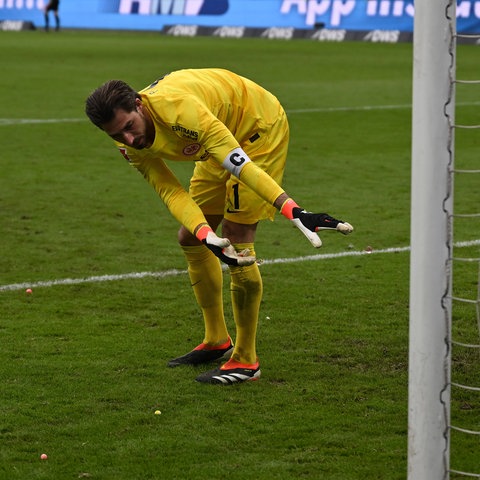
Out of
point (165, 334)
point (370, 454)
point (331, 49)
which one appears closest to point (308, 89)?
point (331, 49)

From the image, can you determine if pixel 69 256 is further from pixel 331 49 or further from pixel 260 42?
pixel 260 42

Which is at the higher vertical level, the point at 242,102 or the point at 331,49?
the point at 242,102

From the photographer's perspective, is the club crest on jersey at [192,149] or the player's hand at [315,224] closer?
the player's hand at [315,224]

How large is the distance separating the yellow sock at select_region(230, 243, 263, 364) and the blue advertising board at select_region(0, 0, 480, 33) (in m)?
23.9

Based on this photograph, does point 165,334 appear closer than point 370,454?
No

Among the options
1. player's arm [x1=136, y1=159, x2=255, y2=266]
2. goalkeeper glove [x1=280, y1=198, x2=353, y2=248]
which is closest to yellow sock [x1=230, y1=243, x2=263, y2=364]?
player's arm [x1=136, y1=159, x2=255, y2=266]

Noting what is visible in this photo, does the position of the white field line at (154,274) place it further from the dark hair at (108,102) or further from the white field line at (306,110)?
the white field line at (306,110)

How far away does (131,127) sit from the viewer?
5008mm

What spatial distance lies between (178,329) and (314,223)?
2.12m

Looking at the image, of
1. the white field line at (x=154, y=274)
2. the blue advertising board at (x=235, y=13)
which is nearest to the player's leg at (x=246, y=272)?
the white field line at (x=154, y=274)

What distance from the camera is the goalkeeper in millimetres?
4930

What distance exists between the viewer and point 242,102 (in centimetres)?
568

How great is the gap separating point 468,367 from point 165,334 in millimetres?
1705

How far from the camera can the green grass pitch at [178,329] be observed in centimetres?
471
